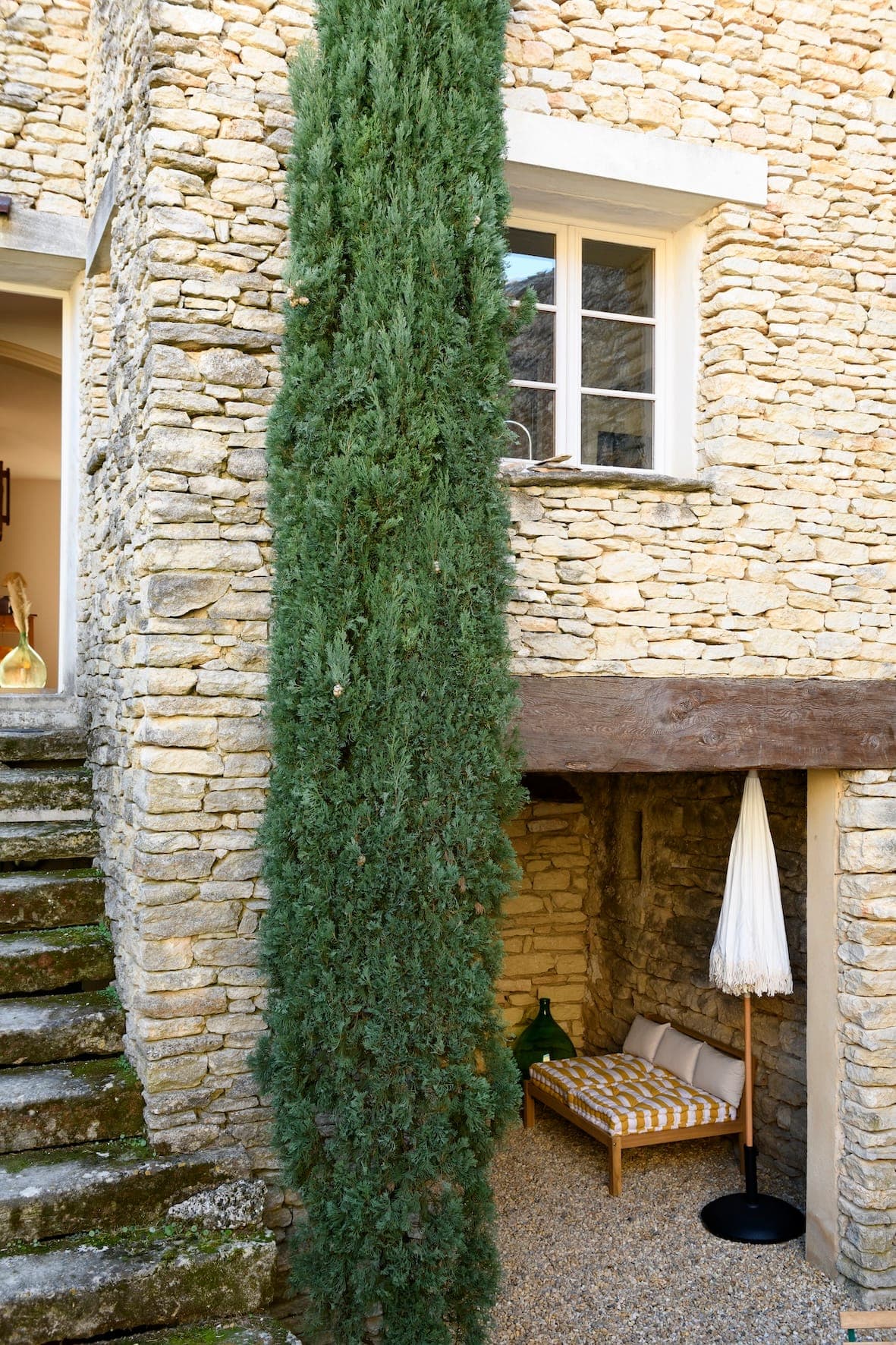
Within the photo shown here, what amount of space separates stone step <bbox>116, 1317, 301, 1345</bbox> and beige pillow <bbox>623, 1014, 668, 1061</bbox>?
12.4 feet

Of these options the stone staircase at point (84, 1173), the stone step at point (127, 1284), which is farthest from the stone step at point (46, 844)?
the stone step at point (127, 1284)

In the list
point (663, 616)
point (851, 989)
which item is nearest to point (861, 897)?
point (851, 989)

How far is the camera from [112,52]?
4301mm

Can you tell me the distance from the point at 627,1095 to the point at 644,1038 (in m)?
0.76

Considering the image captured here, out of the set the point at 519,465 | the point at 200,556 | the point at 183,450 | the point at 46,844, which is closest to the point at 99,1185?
the point at 46,844

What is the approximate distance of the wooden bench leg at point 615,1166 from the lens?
5445mm

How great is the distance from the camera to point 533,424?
4438 mm

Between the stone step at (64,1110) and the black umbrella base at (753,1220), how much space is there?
3.09 m

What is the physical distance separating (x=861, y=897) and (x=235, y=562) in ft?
9.99

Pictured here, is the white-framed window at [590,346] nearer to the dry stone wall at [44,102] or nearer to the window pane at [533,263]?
the window pane at [533,263]

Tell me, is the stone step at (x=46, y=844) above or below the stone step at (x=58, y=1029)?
above

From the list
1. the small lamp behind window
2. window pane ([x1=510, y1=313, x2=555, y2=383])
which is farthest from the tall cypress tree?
the small lamp behind window

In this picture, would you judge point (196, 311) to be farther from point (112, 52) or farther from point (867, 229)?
point (867, 229)

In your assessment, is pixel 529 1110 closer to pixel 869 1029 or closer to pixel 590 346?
pixel 869 1029
